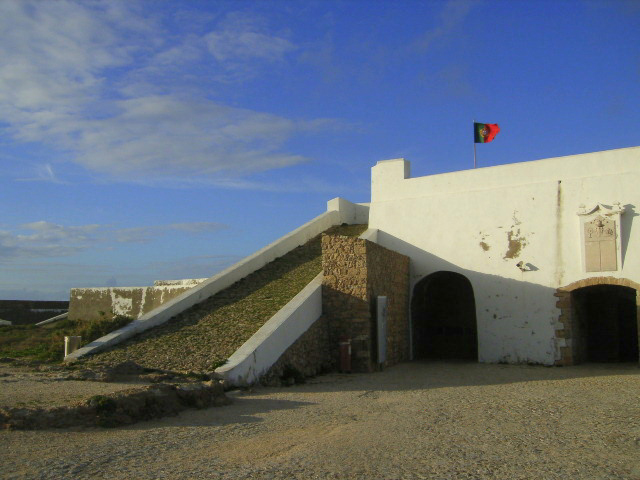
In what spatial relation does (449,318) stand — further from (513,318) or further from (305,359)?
(305,359)

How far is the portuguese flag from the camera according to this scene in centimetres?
1596

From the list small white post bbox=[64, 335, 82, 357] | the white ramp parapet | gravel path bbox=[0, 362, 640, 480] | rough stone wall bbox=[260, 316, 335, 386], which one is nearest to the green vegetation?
small white post bbox=[64, 335, 82, 357]

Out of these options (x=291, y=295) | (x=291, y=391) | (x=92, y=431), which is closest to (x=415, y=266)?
(x=291, y=295)

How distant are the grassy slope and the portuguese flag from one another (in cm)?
541

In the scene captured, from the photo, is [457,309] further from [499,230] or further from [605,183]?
[605,183]

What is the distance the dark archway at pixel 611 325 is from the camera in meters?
15.1

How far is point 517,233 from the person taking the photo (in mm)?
13617

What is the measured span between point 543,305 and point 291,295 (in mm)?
5644

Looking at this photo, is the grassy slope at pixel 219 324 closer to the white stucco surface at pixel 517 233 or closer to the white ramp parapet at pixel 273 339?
the white ramp parapet at pixel 273 339

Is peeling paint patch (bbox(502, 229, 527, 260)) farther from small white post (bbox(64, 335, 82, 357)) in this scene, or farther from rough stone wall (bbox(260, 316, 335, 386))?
small white post (bbox(64, 335, 82, 357))

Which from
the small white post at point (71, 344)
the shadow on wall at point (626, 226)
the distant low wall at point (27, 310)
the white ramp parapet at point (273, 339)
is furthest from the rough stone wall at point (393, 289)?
the distant low wall at point (27, 310)

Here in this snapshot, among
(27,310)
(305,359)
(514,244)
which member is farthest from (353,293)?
(27,310)

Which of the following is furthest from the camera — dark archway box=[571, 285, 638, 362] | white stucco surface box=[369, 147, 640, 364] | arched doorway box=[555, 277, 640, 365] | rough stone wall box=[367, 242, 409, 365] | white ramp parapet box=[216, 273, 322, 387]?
dark archway box=[571, 285, 638, 362]

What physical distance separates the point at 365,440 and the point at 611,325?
12.0 m
